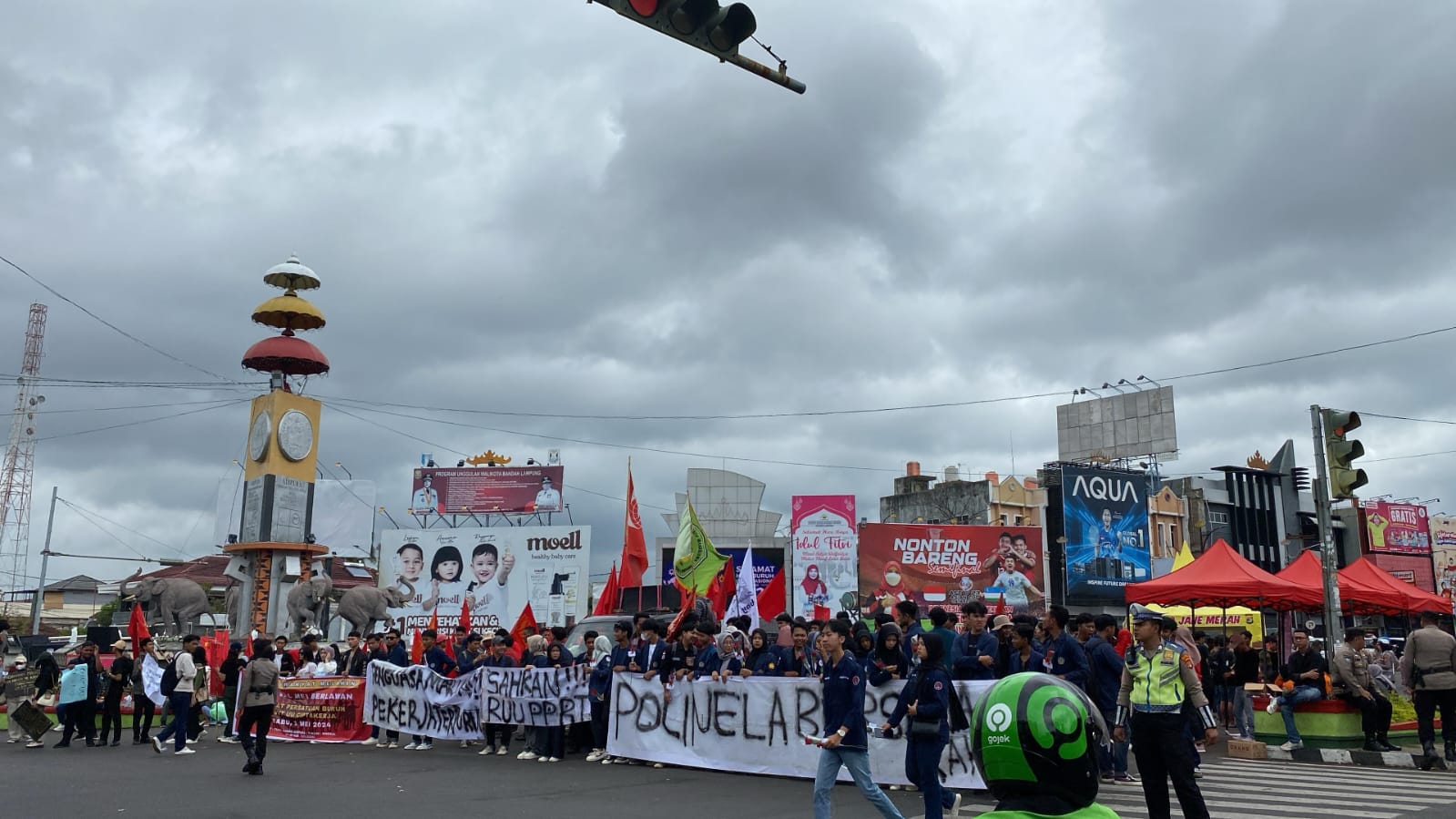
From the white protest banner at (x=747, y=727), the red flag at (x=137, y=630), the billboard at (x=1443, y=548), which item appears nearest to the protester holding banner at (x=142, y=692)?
the red flag at (x=137, y=630)

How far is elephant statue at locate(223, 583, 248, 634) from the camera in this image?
38.7 metres

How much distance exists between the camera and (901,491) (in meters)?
67.4

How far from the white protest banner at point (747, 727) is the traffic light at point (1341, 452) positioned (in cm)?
502

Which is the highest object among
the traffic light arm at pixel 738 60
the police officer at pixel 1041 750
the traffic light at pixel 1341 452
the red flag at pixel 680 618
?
the traffic light arm at pixel 738 60

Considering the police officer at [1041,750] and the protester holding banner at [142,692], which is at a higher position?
the police officer at [1041,750]

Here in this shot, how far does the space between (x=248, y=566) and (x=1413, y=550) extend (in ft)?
184

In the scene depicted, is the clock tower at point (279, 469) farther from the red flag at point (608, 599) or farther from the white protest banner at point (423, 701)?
the white protest banner at point (423, 701)

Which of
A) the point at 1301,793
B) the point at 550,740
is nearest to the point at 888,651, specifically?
the point at 1301,793

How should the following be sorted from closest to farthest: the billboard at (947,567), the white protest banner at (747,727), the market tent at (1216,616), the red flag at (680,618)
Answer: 1. the white protest banner at (747,727)
2. the red flag at (680,618)
3. the market tent at (1216,616)
4. the billboard at (947,567)

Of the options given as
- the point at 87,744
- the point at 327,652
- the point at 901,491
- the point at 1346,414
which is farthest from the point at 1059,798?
the point at 901,491

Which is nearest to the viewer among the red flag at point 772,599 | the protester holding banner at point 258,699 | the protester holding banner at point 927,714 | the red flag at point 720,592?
the protester holding banner at point 927,714

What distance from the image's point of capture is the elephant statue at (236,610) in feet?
127

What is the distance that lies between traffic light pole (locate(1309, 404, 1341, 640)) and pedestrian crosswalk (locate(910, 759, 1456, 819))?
1.81 meters

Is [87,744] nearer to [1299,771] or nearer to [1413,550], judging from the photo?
[1299,771]
